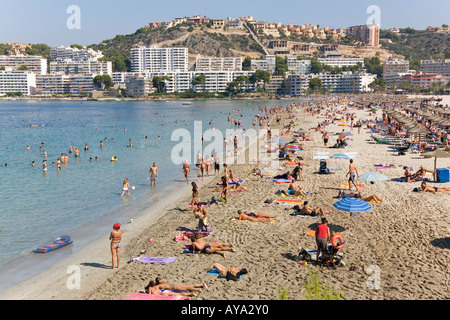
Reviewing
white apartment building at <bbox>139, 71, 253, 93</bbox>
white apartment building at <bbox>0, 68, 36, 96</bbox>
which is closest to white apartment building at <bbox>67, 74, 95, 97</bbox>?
white apartment building at <bbox>0, 68, 36, 96</bbox>

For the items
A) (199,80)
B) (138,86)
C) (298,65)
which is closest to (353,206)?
(199,80)

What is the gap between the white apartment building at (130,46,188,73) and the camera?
18250cm

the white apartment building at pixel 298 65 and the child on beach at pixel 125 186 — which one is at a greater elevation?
the white apartment building at pixel 298 65

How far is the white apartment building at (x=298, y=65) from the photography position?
182 m

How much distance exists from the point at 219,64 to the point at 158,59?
94.5 ft

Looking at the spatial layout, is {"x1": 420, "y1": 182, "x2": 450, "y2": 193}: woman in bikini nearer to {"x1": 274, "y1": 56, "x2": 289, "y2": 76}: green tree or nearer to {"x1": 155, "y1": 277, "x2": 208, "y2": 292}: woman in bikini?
{"x1": 155, "y1": 277, "x2": 208, "y2": 292}: woman in bikini

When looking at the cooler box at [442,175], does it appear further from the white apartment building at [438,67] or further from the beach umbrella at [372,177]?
the white apartment building at [438,67]

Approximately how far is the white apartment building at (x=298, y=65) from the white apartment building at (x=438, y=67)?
48883 mm

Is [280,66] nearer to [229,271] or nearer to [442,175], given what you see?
[442,175]

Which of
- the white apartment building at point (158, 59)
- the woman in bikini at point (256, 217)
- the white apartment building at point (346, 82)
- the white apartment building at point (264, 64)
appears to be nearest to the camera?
the woman in bikini at point (256, 217)

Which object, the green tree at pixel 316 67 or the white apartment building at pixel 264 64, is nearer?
the white apartment building at pixel 264 64

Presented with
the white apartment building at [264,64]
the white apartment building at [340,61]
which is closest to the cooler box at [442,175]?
the white apartment building at [264,64]

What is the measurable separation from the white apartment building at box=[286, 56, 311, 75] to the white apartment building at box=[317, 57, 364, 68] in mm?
11427

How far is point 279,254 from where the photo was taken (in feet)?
31.9
